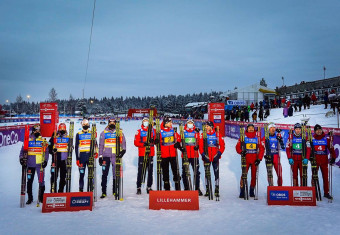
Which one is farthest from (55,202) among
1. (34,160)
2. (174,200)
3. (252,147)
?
(252,147)

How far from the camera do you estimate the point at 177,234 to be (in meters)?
4.74

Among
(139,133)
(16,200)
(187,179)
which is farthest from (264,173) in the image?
(16,200)

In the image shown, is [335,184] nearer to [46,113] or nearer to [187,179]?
[187,179]

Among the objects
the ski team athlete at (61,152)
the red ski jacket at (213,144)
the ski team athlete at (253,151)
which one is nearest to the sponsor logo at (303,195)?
the ski team athlete at (253,151)

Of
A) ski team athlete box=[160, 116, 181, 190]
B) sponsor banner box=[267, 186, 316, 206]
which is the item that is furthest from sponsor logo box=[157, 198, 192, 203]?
sponsor banner box=[267, 186, 316, 206]

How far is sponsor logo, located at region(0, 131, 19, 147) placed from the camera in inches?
628

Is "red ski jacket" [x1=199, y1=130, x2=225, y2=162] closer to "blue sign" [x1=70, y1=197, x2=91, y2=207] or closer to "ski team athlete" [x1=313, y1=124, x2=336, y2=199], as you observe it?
"ski team athlete" [x1=313, y1=124, x2=336, y2=199]

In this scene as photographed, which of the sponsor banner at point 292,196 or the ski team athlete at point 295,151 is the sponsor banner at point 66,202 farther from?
the ski team athlete at point 295,151

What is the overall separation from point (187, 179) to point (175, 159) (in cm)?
63

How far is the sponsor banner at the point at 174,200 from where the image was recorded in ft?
20.1

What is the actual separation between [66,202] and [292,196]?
549 centimetres

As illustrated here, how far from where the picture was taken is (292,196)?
6.41 m

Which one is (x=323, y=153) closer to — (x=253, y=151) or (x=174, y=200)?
(x=253, y=151)

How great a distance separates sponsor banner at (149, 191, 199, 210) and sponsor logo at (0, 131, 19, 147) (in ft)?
45.7
